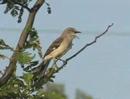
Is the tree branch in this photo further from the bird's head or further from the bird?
the bird's head

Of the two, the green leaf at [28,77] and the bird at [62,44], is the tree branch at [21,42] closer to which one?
the green leaf at [28,77]

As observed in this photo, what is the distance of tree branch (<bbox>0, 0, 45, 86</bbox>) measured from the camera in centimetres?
350

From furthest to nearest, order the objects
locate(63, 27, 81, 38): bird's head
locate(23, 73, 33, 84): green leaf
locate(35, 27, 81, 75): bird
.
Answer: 1. locate(63, 27, 81, 38): bird's head
2. locate(35, 27, 81, 75): bird
3. locate(23, 73, 33, 84): green leaf

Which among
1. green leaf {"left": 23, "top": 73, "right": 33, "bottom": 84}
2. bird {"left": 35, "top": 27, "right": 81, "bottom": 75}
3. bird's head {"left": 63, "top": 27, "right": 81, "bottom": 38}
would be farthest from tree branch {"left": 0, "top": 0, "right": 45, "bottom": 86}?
bird's head {"left": 63, "top": 27, "right": 81, "bottom": 38}

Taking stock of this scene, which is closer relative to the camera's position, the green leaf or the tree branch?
the tree branch

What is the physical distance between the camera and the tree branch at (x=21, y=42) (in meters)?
3.50

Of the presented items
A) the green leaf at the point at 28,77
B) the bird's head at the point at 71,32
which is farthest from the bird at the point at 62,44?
the green leaf at the point at 28,77

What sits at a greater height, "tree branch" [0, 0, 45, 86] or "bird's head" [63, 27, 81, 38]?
"tree branch" [0, 0, 45, 86]

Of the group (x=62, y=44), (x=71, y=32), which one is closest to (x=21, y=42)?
(x=62, y=44)

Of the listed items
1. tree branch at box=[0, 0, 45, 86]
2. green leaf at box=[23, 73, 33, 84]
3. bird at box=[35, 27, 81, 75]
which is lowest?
bird at box=[35, 27, 81, 75]

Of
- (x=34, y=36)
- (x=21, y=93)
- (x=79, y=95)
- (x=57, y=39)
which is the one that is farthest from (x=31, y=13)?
(x=79, y=95)

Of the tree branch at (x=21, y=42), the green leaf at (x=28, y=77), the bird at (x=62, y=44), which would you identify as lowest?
the bird at (x=62, y=44)

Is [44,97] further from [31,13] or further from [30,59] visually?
[31,13]

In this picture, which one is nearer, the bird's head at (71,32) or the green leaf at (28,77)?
the green leaf at (28,77)
